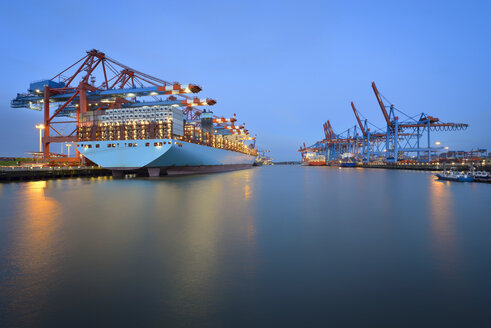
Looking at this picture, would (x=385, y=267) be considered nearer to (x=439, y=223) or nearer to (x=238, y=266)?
→ (x=238, y=266)

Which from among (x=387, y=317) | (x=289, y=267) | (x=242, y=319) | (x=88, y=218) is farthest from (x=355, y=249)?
(x=88, y=218)

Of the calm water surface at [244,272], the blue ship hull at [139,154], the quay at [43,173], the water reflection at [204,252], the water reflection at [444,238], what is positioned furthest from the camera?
the blue ship hull at [139,154]

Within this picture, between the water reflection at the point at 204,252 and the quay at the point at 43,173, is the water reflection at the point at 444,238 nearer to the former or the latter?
the water reflection at the point at 204,252

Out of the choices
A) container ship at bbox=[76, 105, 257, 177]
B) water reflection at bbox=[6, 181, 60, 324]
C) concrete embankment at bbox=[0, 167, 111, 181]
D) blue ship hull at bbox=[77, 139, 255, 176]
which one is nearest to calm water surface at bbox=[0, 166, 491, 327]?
water reflection at bbox=[6, 181, 60, 324]

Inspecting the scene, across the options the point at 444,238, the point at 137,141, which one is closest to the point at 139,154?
the point at 137,141

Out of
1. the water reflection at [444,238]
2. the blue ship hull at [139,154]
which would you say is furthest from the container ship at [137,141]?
the water reflection at [444,238]

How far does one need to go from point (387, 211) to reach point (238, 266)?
29.8 feet

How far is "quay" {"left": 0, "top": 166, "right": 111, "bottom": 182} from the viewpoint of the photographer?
90.4 feet

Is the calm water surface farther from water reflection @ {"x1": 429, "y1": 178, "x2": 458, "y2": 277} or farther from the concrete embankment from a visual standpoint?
the concrete embankment

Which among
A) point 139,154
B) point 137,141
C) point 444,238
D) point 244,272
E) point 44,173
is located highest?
point 137,141

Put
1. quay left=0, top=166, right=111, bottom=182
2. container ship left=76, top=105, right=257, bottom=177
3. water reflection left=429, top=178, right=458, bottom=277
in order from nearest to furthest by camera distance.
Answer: water reflection left=429, top=178, right=458, bottom=277, quay left=0, top=166, right=111, bottom=182, container ship left=76, top=105, right=257, bottom=177

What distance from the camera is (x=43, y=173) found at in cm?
3028

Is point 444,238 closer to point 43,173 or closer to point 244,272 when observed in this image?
point 244,272

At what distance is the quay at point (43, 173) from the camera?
90.4 ft
